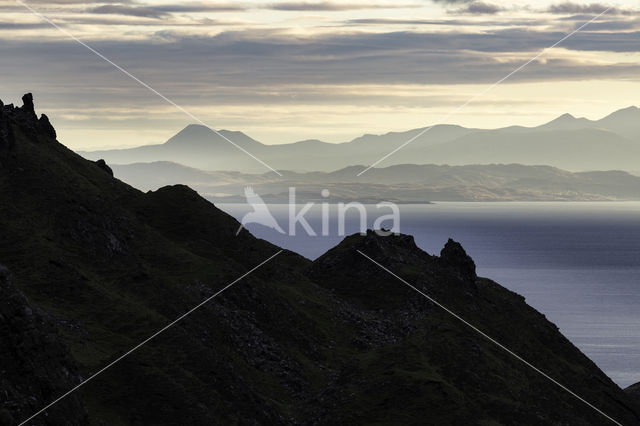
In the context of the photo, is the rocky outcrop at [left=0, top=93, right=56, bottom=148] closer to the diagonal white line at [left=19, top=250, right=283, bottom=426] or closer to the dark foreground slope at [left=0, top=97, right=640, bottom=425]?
the dark foreground slope at [left=0, top=97, right=640, bottom=425]

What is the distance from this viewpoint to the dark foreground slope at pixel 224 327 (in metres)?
87.9

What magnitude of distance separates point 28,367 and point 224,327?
3967 centimetres

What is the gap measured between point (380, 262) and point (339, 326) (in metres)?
25.6

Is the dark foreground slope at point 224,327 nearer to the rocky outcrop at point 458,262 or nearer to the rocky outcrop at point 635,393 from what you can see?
the rocky outcrop at point 458,262

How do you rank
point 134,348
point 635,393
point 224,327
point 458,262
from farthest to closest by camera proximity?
point 458,262, point 635,393, point 224,327, point 134,348

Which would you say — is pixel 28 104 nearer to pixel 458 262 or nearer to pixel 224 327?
pixel 224 327

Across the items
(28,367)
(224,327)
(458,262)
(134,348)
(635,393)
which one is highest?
(458,262)

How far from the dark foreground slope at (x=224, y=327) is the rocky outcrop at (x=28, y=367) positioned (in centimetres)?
20

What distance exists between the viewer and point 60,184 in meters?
121

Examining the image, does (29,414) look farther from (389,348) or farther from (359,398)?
(389,348)

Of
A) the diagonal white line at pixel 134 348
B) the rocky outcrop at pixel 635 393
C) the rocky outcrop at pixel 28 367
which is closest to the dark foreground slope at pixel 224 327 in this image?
the rocky outcrop at pixel 28 367

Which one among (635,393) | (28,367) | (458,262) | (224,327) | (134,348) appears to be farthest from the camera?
(458,262)

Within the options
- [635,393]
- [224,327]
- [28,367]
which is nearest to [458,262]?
[635,393]

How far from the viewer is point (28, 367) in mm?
70375
